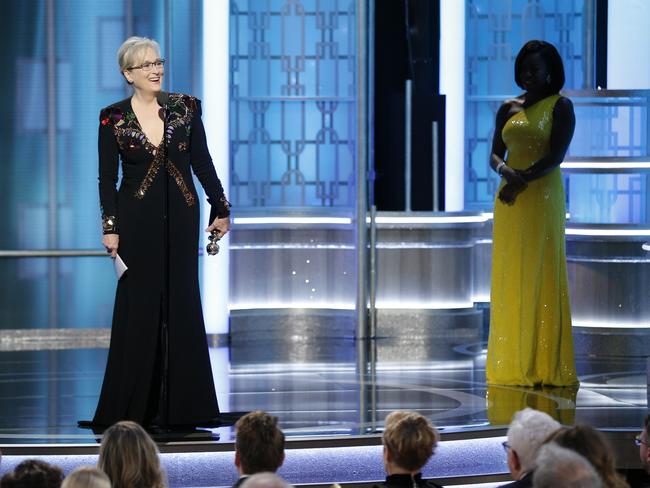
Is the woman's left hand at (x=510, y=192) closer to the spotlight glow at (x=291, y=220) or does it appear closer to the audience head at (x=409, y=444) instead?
the spotlight glow at (x=291, y=220)

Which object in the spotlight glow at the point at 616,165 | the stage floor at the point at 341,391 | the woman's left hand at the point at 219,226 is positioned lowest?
the stage floor at the point at 341,391

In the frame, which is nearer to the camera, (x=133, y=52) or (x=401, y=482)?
(x=401, y=482)

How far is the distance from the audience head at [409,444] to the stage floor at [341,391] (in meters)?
1.46

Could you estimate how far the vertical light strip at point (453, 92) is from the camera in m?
9.14

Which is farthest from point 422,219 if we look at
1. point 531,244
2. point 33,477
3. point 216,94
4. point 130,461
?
point 33,477

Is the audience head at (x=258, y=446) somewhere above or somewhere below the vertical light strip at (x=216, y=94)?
below

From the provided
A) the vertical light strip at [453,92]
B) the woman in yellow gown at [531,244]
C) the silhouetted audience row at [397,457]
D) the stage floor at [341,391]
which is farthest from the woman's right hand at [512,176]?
the vertical light strip at [453,92]

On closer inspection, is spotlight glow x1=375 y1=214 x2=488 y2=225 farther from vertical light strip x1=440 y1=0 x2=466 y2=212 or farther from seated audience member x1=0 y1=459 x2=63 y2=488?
seated audience member x1=0 y1=459 x2=63 y2=488

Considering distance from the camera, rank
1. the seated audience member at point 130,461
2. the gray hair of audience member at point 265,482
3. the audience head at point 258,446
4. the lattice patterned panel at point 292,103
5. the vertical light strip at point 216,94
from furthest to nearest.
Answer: the lattice patterned panel at point 292,103 → the vertical light strip at point 216,94 → the audience head at point 258,446 → the seated audience member at point 130,461 → the gray hair of audience member at point 265,482

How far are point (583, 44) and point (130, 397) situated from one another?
5572 mm

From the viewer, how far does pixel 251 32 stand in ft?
29.7

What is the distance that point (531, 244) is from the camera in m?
6.25

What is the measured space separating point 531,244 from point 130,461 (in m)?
3.36

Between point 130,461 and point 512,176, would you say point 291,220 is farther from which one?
point 130,461
